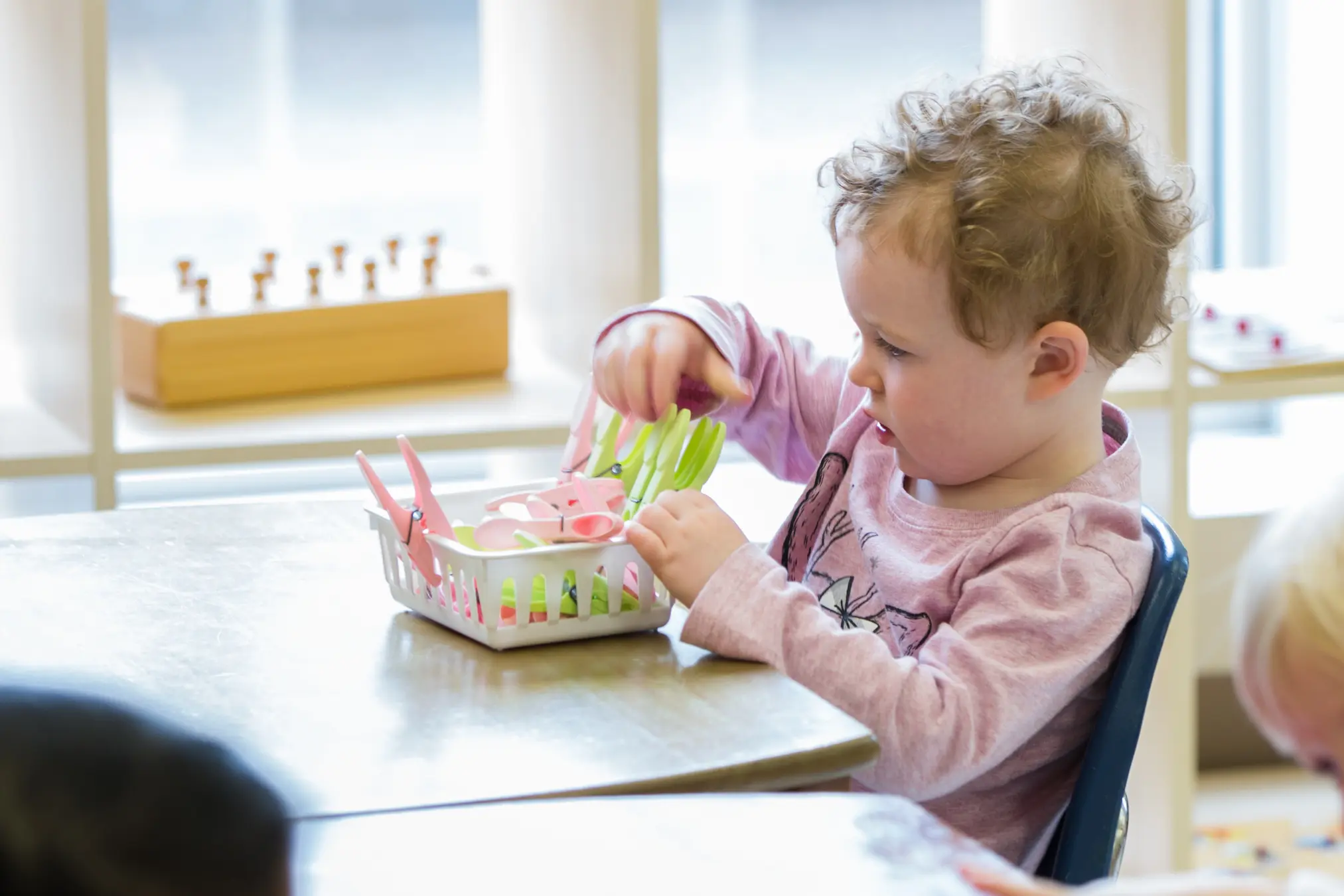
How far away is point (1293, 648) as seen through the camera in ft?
2.24

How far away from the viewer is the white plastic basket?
0.98 meters

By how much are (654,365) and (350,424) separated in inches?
27.6

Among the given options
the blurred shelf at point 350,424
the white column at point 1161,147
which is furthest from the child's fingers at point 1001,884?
the white column at point 1161,147

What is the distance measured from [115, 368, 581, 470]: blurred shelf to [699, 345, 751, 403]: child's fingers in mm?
556

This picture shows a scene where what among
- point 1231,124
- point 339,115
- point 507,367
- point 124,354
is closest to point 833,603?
point 507,367

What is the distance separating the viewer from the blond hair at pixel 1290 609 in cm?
67

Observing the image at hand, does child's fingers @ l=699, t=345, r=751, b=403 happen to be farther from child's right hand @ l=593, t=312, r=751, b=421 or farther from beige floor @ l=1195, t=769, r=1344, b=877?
beige floor @ l=1195, t=769, r=1344, b=877

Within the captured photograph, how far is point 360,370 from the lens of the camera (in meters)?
1.97

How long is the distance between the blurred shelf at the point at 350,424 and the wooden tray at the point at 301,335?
2cm

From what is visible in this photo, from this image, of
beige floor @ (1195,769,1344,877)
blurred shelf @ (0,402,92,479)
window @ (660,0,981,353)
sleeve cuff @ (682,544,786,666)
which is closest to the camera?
sleeve cuff @ (682,544,786,666)

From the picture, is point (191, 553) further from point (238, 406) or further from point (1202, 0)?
point (1202, 0)

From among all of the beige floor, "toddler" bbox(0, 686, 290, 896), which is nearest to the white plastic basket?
"toddler" bbox(0, 686, 290, 896)

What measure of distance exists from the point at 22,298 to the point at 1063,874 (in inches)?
55.5

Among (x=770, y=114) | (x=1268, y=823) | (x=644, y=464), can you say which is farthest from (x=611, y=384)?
(x=1268, y=823)
